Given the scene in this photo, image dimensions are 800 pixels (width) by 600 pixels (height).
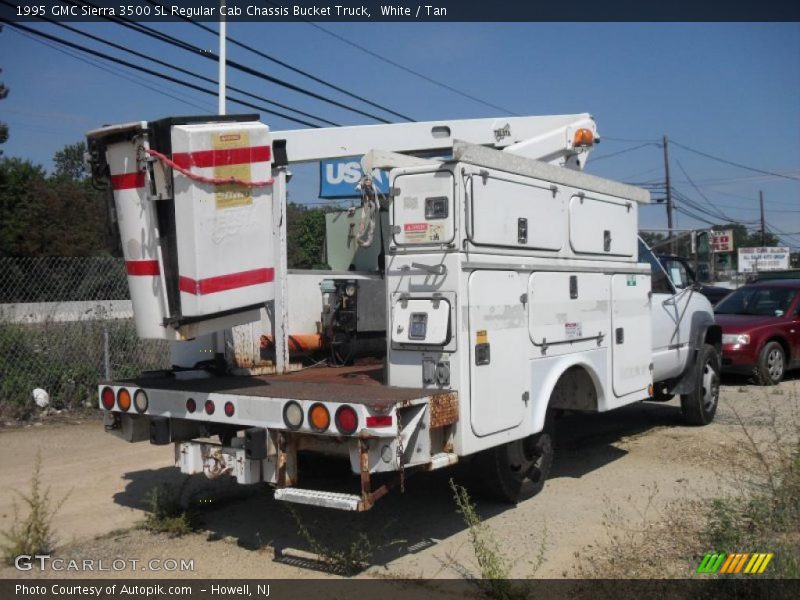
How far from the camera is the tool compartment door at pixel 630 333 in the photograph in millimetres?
7012

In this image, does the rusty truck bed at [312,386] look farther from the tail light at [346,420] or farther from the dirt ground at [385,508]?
the dirt ground at [385,508]

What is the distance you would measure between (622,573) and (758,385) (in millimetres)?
9362

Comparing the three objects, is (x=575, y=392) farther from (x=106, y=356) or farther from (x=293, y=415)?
(x=106, y=356)

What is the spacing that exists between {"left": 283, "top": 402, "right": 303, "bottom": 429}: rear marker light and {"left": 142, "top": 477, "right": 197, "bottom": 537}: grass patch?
1.59 metres

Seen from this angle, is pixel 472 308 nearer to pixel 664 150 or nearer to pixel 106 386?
pixel 106 386

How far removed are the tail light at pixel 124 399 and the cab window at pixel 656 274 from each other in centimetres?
505

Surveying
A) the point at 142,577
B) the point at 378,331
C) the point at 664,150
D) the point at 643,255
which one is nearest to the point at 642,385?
the point at 643,255

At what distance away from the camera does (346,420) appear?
455 centimetres

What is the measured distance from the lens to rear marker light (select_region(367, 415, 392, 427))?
177 inches

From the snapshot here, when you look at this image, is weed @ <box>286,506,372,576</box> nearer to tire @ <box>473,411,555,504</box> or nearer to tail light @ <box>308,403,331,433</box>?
tail light @ <box>308,403,331,433</box>

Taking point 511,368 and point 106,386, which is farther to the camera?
point 106,386

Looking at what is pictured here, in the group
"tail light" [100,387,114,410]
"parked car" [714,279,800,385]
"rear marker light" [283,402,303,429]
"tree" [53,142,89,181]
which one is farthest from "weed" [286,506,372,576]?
"tree" [53,142,89,181]

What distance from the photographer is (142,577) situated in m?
5.05

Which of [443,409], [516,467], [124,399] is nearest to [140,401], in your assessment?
[124,399]
